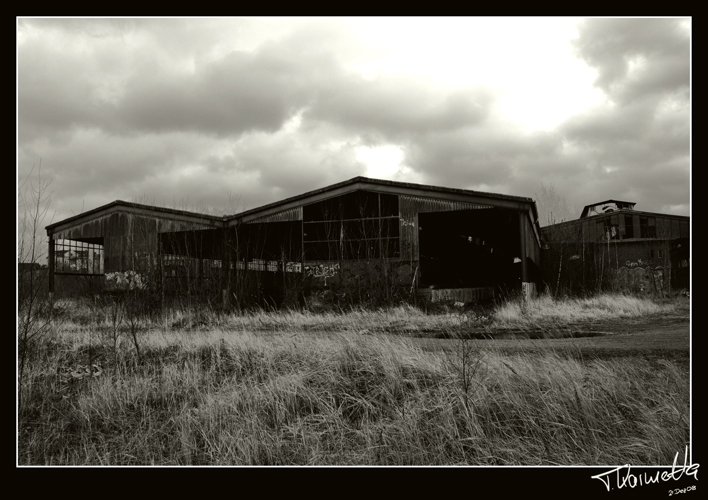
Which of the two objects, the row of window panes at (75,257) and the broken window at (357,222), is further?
the row of window panes at (75,257)

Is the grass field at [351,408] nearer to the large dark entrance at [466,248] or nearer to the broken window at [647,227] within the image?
the large dark entrance at [466,248]

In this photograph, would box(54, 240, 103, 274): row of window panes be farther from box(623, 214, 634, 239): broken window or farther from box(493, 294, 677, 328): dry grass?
box(623, 214, 634, 239): broken window

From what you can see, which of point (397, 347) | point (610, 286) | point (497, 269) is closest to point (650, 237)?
point (610, 286)

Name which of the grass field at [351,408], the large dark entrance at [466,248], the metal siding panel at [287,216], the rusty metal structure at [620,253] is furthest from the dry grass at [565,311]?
the metal siding panel at [287,216]

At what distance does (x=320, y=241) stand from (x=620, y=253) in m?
20.8

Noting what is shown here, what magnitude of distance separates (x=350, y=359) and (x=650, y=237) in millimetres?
29918

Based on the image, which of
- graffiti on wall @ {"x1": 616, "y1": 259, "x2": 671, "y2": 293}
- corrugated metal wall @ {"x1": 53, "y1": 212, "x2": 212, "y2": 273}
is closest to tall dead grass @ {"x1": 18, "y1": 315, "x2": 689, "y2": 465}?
corrugated metal wall @ {"x1": 53, "y1": 212, "x2": 212, "y2": 273}

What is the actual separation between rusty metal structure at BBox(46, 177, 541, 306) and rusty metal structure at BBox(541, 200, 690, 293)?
203 inches

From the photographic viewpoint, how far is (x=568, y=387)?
4668 mm

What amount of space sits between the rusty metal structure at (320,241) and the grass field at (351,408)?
788cm

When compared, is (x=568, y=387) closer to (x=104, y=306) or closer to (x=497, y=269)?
(x=104, y=306)

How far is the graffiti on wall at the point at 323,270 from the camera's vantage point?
16.4m

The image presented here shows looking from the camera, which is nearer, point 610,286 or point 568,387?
point 568,387

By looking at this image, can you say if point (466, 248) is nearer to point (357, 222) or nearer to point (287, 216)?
point (357, 222)
